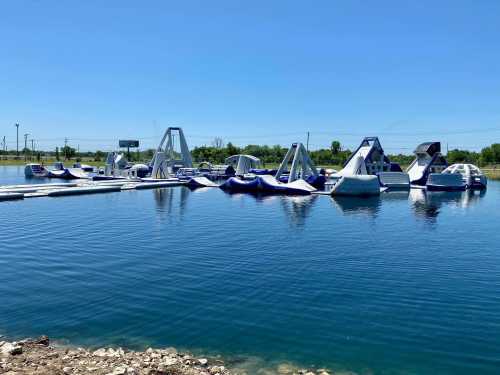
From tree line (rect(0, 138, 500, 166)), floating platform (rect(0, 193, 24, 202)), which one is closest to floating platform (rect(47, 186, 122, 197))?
floating platform (rect(0, 193, 24, 202))

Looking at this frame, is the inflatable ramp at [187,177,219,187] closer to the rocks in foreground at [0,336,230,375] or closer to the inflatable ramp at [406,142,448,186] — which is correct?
the inflatable ramp at [406,142,448,186]

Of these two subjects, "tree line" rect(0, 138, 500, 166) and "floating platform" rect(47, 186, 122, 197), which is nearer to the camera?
"floating platform" rect(47, 186, 122, 197)

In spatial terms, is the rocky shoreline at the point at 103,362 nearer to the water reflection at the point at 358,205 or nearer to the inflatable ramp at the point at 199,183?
the water reflection at the point at 358,205

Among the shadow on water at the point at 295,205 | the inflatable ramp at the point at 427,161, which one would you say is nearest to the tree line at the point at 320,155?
the inflatable ramp at the point at 427,161

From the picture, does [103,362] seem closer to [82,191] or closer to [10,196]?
[10,196]

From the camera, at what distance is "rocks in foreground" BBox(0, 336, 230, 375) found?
33.1ft

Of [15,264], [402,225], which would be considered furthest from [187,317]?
[402,225]

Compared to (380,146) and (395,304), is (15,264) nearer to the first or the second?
(395,304)

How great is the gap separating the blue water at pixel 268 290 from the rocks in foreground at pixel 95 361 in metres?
0.90

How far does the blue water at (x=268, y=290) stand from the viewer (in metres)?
12.4

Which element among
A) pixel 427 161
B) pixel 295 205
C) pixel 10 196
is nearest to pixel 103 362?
pixel 295 205

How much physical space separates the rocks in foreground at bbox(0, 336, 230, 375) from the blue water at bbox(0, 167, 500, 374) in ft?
2.94

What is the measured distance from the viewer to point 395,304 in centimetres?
1573

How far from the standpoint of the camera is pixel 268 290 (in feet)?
56.9
